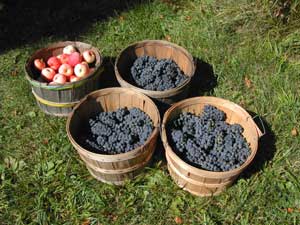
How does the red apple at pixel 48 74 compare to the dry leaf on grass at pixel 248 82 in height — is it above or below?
above

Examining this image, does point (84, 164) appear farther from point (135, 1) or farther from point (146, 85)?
point (135, 1)

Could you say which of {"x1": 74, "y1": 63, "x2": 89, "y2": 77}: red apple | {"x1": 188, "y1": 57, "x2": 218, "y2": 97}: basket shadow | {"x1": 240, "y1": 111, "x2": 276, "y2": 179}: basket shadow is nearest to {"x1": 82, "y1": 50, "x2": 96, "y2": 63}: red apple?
{"x1": 74, "y1": 63, "x2": 89, "y2": 77}: red apple

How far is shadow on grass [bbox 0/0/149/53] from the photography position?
4.86 meters

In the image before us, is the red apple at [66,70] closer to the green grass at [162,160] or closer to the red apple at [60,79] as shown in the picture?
the red apple at [60,79]

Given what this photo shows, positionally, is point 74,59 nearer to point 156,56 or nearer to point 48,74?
point 48,74

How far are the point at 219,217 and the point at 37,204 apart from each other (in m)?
1.50

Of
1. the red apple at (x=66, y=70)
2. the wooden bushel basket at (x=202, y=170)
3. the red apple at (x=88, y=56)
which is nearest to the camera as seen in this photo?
the wooden bushel basket at (x=202, y=170)

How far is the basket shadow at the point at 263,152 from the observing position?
11.3ft

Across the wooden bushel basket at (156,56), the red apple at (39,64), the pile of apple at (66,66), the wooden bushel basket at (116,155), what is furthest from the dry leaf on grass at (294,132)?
the red apple at (39,64)

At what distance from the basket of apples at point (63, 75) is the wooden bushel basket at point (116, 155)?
239mm

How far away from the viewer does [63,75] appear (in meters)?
3.84

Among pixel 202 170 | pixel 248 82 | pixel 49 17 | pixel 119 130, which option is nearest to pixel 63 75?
pixel 119 130

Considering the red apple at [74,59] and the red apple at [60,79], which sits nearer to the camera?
the red apple at [60,79]

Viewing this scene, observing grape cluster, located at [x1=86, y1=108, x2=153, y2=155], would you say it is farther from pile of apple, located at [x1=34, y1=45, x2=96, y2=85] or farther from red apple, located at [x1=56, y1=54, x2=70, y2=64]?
red apple, located at [x1=56, y1=54, x2=70, y2=64]
